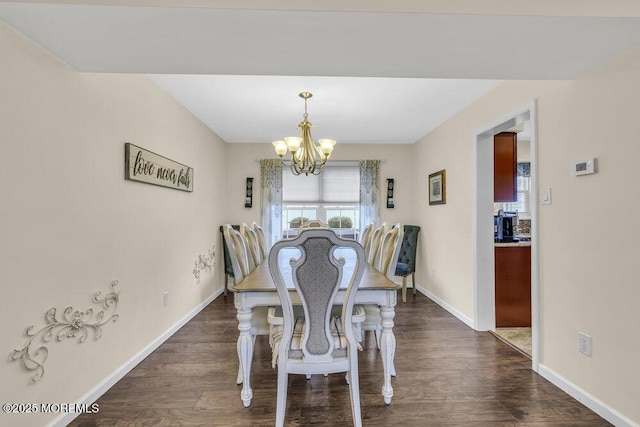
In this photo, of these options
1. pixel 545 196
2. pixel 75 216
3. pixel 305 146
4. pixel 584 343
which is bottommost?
pixel 584 343

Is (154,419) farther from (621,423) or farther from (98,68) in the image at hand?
(621,423)

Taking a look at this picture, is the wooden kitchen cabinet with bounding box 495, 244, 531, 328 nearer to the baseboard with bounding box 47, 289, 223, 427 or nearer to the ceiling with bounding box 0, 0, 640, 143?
the ceiling with bounding box 0, 0, 640, 143

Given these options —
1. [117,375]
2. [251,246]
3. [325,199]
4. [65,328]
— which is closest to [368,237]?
[251,246]

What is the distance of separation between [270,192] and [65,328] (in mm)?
3483

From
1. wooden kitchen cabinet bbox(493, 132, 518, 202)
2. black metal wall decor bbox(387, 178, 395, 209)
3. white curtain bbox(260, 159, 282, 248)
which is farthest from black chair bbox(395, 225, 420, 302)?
white curtain bbox(260, 159, 282, 248)

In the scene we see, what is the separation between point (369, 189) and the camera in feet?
16.9

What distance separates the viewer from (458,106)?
343 centimetres

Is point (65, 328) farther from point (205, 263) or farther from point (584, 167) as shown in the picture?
point (584, 167)

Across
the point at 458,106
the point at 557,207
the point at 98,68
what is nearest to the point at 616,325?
the point at 557,207

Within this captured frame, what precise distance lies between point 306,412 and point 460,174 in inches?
112

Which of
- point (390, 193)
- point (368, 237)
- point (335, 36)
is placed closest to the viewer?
point (335, 36)

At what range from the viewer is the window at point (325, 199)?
5.29 metres

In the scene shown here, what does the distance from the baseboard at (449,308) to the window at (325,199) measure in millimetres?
1405

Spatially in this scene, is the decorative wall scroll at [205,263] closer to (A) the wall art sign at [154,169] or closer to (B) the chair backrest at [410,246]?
(A) the wall art sign at [154,169]
